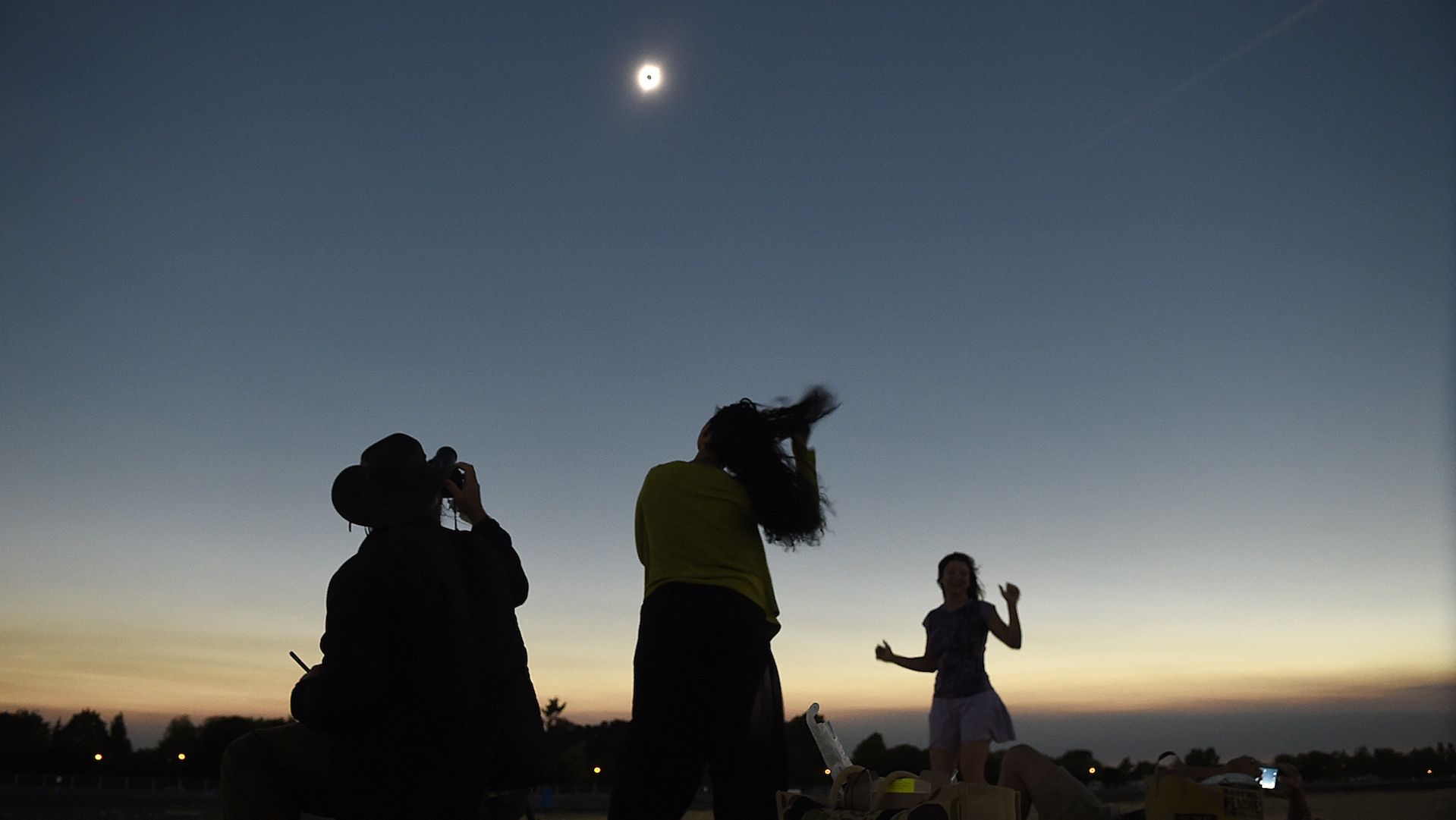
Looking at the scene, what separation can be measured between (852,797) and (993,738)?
4033 millimetres

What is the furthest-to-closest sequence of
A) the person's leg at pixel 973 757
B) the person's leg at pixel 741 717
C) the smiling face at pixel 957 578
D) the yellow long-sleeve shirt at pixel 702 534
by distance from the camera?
the smiling face at pixel 957 578
the person's leg at pixel 973 757
the yellow long-sleeve shirt at pixel 702 534
the person's leg at pixel 741 717

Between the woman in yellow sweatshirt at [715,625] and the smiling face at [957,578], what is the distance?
12.9 ft

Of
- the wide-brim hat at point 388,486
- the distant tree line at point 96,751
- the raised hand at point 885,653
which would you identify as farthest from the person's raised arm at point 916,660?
the distant tree line at point 96,751

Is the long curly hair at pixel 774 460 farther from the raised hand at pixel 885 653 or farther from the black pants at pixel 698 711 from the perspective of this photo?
the raised hand at pixel 885 653

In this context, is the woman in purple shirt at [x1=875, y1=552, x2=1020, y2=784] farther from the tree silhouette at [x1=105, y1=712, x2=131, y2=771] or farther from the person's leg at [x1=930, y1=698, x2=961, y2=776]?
the tree silhouette at [x1=105, y1=712, x2=131, y2=771]

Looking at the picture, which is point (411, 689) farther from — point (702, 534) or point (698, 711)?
point (702, 534)

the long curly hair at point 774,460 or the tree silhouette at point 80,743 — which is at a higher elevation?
the long curly hair at point 774,460

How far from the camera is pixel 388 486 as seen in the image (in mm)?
2822

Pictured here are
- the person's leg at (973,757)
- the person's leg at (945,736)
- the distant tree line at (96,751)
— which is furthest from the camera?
the distant tree line at (96,751)

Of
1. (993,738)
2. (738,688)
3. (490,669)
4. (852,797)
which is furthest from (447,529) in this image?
(993,738)

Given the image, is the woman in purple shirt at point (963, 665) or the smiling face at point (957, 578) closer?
the woman in purple shirt at point (963, 665)

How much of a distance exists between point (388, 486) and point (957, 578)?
5229mm

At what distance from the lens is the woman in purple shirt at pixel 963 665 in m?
Result: 6.38

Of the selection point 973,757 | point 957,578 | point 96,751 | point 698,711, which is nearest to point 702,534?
point 698,711
